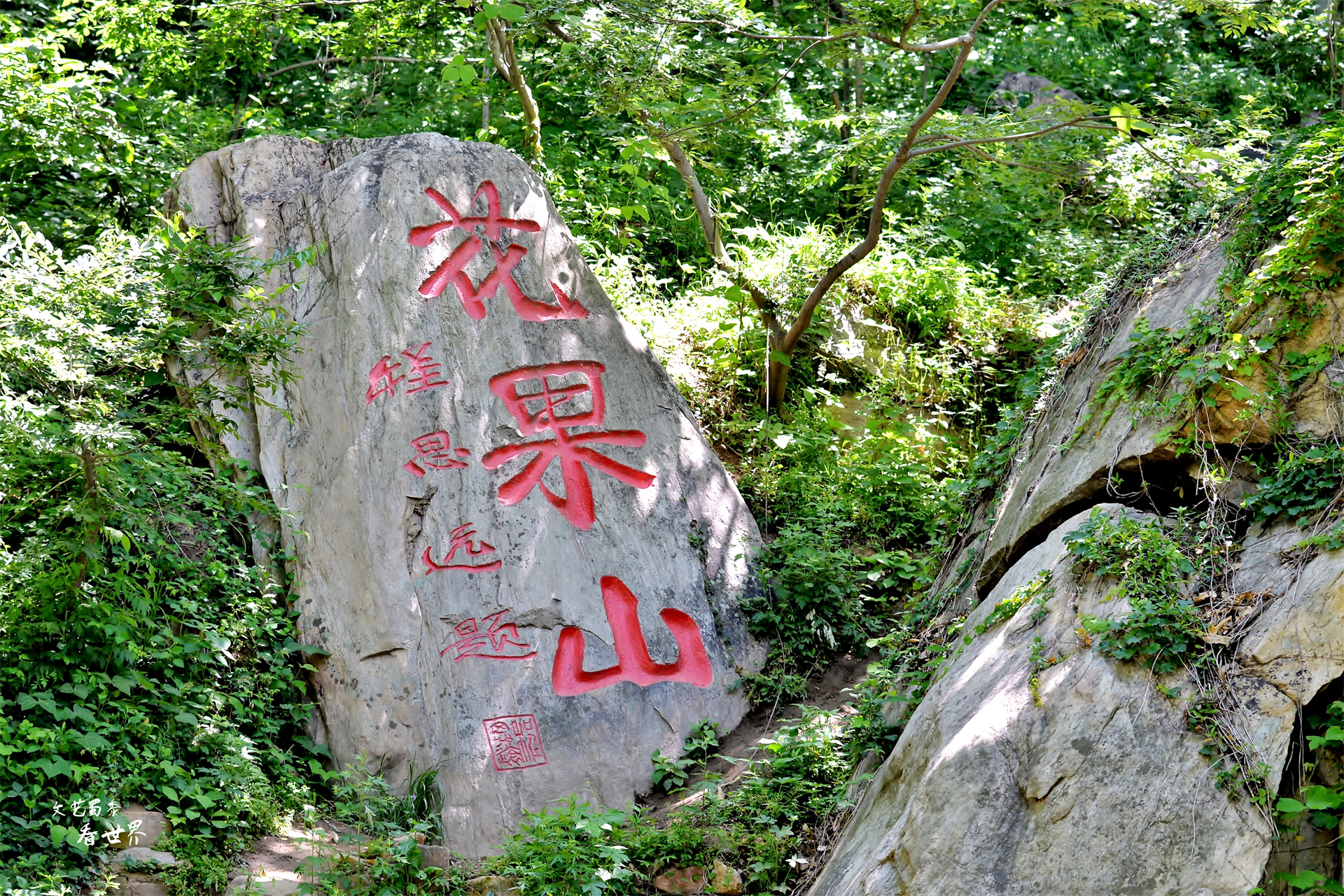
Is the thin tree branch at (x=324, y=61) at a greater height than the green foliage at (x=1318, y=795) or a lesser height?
greater

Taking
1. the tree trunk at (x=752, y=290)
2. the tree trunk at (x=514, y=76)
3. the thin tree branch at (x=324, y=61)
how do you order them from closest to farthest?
1. the tree trunk at (x=752, y=290)
2. the tree trunk at (x=514, y=76)
3. the thin tree branch at (x=324, y=61)

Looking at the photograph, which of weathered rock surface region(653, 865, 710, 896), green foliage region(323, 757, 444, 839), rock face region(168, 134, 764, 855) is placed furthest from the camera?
rock face region(168, 134, 764, 855)

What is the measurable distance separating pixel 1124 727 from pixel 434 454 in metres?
3.55

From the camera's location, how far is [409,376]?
18.1 feet

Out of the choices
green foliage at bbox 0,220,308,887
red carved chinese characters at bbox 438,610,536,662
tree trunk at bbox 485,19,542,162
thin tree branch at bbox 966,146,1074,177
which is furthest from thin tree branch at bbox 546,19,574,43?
red carved chinese characters at bbox 438,610,536,662

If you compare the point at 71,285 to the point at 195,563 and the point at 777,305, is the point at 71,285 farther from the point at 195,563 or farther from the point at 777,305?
the point at 777,305

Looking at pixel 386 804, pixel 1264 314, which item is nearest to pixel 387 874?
pixel 386 804

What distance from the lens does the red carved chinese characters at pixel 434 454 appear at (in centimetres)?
534

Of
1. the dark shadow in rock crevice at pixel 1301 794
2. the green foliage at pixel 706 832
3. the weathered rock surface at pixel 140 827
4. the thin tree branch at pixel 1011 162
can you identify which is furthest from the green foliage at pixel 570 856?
the thin tree branch at pixel 1011 162

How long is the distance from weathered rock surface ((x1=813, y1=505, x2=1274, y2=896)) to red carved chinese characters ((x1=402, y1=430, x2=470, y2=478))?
2.86 metres

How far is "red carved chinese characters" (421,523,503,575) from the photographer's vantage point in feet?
17.0

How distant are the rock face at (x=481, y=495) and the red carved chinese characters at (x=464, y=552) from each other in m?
0.01

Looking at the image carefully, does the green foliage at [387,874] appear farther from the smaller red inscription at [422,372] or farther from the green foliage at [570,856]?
the smaller red inscription at [422,372]

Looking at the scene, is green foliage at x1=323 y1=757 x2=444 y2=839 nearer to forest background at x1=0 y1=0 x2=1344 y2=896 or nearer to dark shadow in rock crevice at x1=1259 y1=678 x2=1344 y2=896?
forest background at x1=0 y1=0 x2=1344 y2=896
